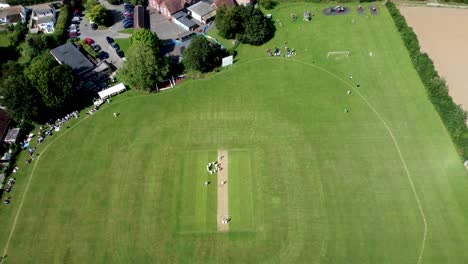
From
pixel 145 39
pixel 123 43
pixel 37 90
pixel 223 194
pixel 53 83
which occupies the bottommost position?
pixel 223 194

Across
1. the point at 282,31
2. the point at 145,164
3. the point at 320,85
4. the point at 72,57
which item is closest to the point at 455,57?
the point at 320,85

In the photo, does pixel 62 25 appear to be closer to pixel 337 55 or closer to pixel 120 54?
pixel 120 54

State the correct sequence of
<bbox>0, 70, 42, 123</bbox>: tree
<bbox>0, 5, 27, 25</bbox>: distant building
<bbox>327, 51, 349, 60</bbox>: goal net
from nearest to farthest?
<bbox>0, 70, 42, 123</bbox>: tree, <bbox>327, 51, 349, 60</bbox>: goal net, <bbox>0, 5, 27, 25</bbox>: distant building

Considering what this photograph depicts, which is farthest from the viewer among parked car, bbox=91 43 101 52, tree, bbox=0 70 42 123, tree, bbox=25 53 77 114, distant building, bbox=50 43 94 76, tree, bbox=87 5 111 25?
tree, bbox=87 5 111 25

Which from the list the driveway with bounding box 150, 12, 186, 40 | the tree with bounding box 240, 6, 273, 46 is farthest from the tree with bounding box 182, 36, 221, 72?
the driveway with bounding box 150, 12, 186, 40

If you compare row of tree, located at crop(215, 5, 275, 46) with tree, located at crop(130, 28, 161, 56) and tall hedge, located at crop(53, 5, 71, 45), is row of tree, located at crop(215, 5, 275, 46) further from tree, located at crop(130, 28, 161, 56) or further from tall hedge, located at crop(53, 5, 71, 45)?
tall hedge, located at crop(53, 5, 71, 45)

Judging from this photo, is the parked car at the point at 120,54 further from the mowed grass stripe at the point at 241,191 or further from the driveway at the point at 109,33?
the mowed grass stripe at the point at 241,191

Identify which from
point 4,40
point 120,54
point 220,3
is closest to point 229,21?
point 220,3

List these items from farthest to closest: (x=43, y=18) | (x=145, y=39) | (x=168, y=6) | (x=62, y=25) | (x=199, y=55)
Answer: (x=168, y=6) → (x=43, y=18) → (x=62, y=25) → (x=145, y=39) → (x=199, y=55)
